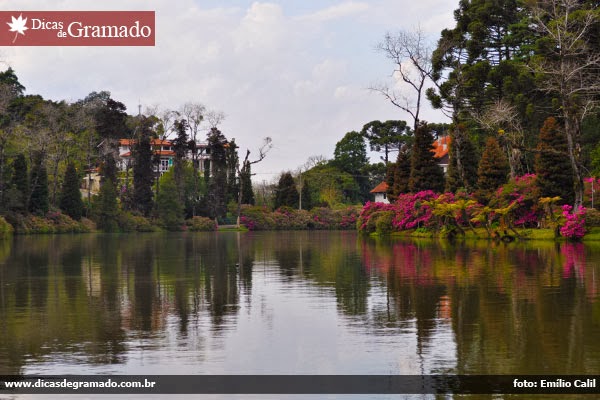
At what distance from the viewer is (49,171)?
93500mm

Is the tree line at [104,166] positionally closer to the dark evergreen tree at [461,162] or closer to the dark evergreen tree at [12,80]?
the dark evergreen tree at [12,80]

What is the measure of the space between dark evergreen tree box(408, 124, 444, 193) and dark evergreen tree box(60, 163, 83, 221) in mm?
41620

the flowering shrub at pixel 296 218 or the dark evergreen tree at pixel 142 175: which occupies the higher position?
the dark evergreen tree at pixel 142 175

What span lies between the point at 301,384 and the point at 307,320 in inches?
209

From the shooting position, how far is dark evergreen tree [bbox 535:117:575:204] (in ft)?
156

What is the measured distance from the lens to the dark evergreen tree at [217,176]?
107 m

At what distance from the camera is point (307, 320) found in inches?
588

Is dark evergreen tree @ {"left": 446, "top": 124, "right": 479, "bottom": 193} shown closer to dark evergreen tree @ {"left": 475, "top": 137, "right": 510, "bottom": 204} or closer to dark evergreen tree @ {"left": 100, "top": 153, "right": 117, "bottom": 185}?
dark evergreen tree @ {"left": 475, "top": 137, "right": 510, "bottom": 204}

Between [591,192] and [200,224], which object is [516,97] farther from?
[200,224]

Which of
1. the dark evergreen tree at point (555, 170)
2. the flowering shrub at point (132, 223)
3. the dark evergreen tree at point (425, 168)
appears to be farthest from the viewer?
the flowering shrub at point (132, 223)

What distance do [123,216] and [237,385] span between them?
87551 mm

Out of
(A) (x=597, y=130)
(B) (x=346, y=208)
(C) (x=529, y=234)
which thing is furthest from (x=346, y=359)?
(B) (x=346, y=208)

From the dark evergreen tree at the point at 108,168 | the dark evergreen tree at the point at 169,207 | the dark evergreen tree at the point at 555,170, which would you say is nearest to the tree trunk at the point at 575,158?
the dark evergreen tree at the point at 555,170

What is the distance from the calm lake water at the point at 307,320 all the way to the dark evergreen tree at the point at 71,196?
210ft
